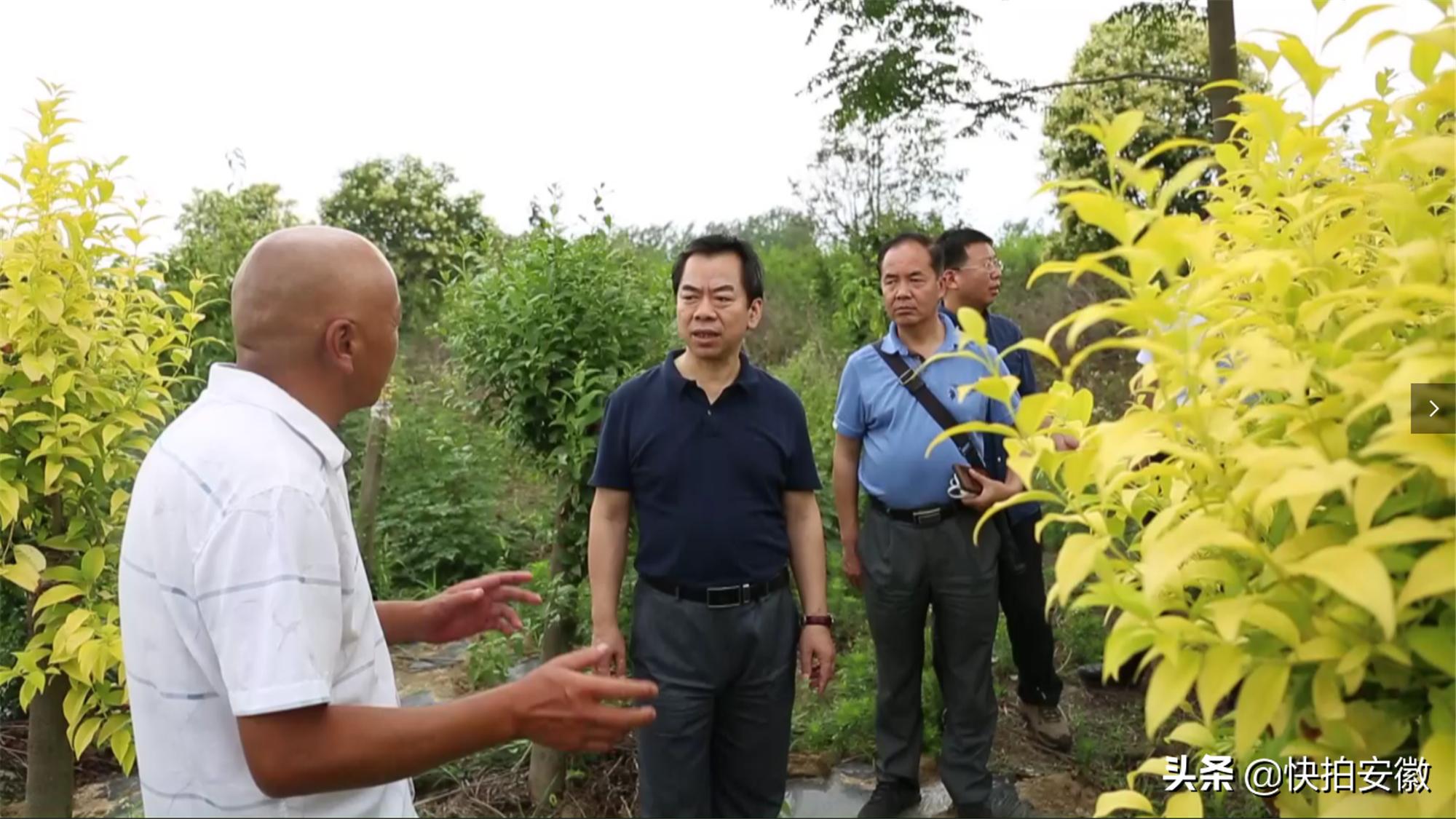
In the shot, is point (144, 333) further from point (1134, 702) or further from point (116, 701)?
point (1134, 702)

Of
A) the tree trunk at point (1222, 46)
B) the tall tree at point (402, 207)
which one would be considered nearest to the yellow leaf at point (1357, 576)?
the tree trunk at point (1222, 46)

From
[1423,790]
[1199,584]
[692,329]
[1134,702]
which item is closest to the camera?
[1423,790]

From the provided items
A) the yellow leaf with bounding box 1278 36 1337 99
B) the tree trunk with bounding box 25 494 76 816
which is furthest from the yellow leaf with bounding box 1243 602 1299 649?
the tree trunk with bounding box 25 494 76 816

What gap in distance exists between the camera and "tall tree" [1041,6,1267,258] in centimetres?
867

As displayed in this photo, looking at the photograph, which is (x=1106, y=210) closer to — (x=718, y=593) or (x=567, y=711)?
(x=567, y=711)

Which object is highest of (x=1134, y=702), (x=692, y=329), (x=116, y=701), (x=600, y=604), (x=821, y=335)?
(x=821, y=335)

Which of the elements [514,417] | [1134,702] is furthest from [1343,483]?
[1134,702]

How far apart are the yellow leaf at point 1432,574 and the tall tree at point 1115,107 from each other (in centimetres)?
794

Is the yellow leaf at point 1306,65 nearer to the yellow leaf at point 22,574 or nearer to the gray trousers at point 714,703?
the gray trousers at point 714,703

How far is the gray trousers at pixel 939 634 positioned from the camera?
3.45 m

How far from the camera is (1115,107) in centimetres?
909

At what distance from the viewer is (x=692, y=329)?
2895 mm

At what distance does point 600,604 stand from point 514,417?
1.11 metres

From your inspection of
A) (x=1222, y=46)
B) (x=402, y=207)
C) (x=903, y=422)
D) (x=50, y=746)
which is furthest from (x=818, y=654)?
(x=402, y=207)
